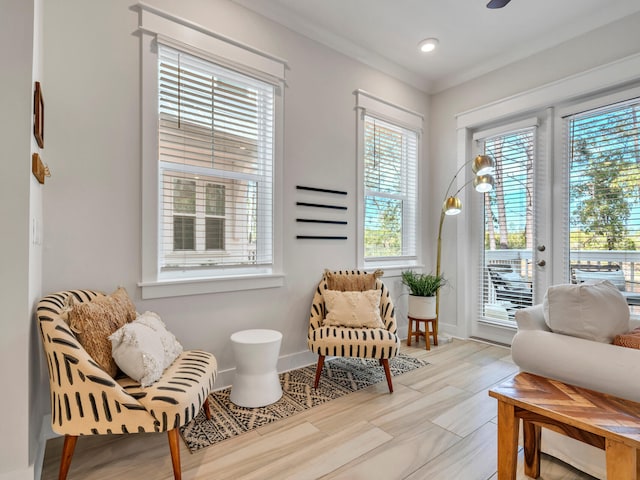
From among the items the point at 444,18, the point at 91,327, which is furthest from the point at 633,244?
the point at 91,327

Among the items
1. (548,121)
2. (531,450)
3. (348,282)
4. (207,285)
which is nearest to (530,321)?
(531,450)

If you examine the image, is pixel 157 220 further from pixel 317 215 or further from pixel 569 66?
pixel 569 66

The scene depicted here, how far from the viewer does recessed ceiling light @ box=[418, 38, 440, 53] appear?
332 cm

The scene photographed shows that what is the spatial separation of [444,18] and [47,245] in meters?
3.46

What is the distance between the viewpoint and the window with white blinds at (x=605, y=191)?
2.87 m

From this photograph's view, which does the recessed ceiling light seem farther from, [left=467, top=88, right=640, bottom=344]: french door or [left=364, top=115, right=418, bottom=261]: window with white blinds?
[left=467, top=88, right=640, bottom=344]: french door

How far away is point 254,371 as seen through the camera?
2307mm

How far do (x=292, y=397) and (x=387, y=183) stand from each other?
2475mm

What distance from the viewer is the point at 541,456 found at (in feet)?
5.81

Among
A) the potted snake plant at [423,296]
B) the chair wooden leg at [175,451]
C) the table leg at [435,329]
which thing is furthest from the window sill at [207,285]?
the table leg at [435,329]

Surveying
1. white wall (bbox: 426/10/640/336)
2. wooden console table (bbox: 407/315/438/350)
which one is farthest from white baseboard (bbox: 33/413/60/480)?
white wall (bbox: 426/10/640/336)

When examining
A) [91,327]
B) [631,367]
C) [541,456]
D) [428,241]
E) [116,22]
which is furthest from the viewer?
[428,241]

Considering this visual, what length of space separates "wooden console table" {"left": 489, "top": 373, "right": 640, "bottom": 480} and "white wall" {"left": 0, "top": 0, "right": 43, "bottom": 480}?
1.94 m

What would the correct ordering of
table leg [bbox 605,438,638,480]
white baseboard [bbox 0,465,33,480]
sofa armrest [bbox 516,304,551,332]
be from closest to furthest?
table leg [bbox 605,438,638,480], white baseboard [bbox 0,465,33,480], sofa armrest [bbox 516,304,551,332]
